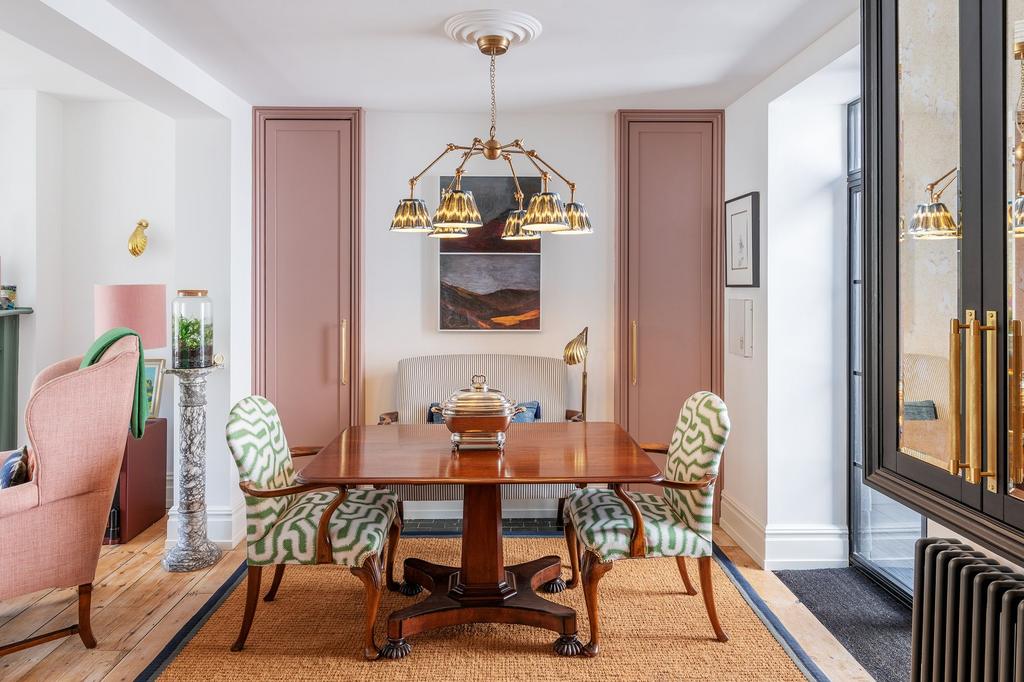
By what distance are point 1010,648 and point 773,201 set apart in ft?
8.16

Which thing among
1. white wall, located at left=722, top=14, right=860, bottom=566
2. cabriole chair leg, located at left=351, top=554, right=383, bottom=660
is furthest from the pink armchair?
white wall, located at left=722, top=14, right=860, bottom=566

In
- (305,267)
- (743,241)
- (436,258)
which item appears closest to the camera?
(743,241)

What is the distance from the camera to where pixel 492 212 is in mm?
4465

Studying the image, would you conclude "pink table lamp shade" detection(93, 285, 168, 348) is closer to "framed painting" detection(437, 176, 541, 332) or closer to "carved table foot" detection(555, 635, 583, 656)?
"framed painting" detection(437, 176, 541, 332)

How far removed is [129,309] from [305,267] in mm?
1071

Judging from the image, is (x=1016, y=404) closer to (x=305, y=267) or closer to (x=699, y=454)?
(x=699, y=454)

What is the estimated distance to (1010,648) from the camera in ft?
5.14

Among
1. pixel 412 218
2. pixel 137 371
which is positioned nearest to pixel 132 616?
pixel 137 371

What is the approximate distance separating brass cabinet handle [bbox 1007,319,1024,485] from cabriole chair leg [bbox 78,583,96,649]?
298 cm

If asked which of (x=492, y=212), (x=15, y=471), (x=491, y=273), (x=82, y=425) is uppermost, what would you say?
(x=492, y=212)

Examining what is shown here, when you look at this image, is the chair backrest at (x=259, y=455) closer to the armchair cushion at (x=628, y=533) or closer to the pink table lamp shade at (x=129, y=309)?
the pink table lamp shade at (x=129, y=309)

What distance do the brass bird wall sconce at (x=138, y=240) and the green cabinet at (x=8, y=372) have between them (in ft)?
2.22

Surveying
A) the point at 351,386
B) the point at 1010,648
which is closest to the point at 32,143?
the point at 351,386

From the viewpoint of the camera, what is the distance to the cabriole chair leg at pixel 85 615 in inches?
108
